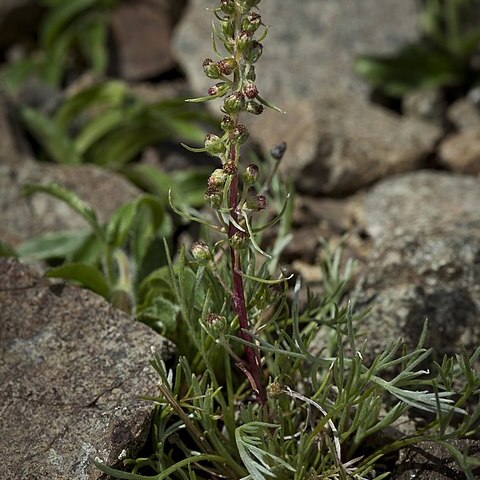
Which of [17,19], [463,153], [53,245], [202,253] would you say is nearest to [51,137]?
[53,245]

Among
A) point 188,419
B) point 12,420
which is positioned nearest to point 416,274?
point 188,419

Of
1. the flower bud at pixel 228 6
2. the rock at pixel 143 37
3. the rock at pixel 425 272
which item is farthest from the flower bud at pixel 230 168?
the rock at pixel 143 37

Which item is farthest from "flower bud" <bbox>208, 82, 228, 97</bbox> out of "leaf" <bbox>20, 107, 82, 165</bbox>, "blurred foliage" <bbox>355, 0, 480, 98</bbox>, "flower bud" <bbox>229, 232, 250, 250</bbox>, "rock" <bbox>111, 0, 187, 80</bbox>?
"rock" <bbox>111, 0, 187, 80</bbox>

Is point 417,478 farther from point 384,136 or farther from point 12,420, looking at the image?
point 384,136

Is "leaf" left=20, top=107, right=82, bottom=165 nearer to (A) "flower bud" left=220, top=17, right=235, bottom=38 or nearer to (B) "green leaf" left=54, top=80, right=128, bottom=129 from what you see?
(B) "green leaf" left=54, top=80, right=128, bottom=129

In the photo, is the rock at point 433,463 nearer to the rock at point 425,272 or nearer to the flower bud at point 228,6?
the rock at point 425,272

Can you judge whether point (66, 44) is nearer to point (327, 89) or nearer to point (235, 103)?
point (327, 89)
